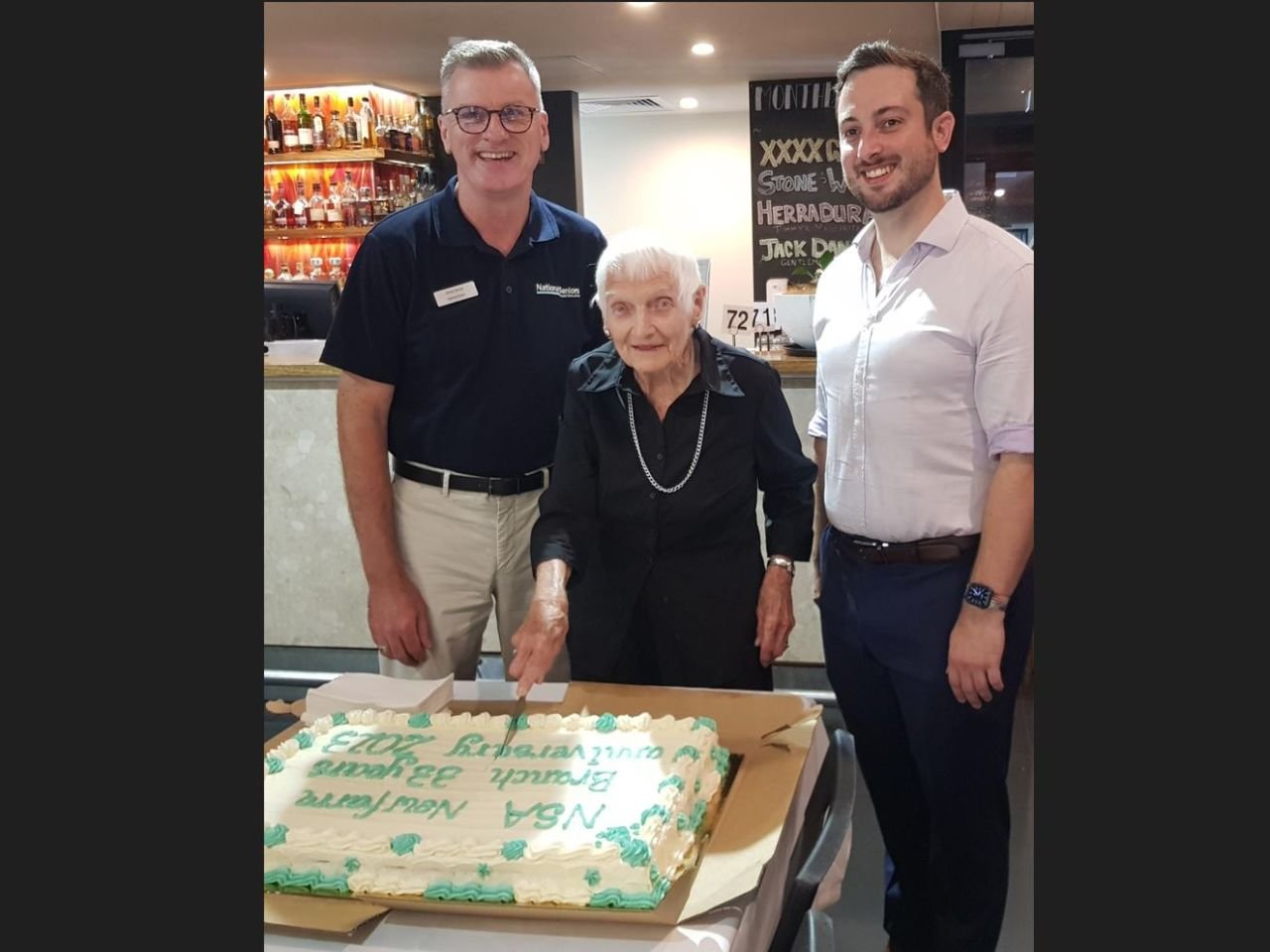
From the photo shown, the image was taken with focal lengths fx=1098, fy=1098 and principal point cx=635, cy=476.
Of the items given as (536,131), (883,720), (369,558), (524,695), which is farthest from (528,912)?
(536,131)

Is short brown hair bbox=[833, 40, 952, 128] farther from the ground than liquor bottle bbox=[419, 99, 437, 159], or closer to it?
closer to it

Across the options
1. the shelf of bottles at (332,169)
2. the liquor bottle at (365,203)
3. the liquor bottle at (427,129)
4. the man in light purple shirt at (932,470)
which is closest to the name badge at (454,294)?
the man in light purple shirt at (932,470)

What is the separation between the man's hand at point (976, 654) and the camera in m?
1.69

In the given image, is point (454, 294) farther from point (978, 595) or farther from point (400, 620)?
point (978, 595)

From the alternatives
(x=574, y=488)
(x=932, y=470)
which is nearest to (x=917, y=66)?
(x=932, y=470)

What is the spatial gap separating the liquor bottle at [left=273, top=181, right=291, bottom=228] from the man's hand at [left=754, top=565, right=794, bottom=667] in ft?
25.7

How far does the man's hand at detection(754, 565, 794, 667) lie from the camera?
188 centimetres

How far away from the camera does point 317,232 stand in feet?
28.7

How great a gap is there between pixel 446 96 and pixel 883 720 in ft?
4.60

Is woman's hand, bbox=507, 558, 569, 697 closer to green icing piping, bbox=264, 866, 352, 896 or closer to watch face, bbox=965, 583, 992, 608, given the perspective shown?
green icing piping, bbox=264, 866, 352, 896

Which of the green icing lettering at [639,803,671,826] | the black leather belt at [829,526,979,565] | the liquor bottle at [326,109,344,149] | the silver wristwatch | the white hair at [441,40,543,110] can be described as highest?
the liquor bottle at [326,109,344,149]

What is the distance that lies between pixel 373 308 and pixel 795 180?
7.34m

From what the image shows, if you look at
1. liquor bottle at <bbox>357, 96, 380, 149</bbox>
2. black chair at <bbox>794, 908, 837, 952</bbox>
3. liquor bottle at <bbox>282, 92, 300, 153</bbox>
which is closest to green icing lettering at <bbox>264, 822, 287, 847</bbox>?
black chair at <bbox>794, 908, 837, 952</bbox>

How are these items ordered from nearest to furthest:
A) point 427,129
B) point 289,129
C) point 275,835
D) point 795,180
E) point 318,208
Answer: point 275,835 < point 289,129 < point 318,208 < point 795,180 < point 427,129
